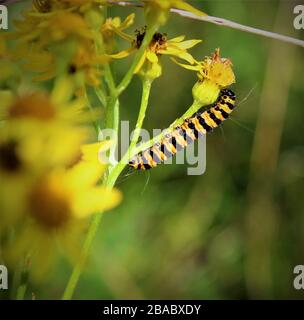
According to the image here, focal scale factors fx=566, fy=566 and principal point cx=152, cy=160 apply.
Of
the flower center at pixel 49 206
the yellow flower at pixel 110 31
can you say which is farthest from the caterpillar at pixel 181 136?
the flower center at pixel 49 206

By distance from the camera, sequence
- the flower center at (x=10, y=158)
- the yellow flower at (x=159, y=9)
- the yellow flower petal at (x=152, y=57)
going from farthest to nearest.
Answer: the yellow flower petal at (x=152, y=57)
the yellow flower at (x=159, y=9)
the flower center at (x=10, y=158)

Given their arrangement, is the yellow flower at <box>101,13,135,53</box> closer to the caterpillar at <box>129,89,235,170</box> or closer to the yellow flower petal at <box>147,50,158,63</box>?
the yellow flower petal at <box>147,50,158,63</box>

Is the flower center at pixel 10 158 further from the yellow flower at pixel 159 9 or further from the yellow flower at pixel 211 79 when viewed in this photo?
the yellow flower at pixel 211 79

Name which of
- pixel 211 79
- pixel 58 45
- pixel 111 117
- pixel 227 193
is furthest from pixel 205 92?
pixel 227 193

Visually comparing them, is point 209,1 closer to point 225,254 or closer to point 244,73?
point 244,73

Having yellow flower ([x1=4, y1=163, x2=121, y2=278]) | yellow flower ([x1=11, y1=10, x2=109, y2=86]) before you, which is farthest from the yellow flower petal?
yellow flower ([x1=4, y1=163, x2=121, y2=278])

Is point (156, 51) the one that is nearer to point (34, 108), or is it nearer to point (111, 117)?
point (111, 117)
